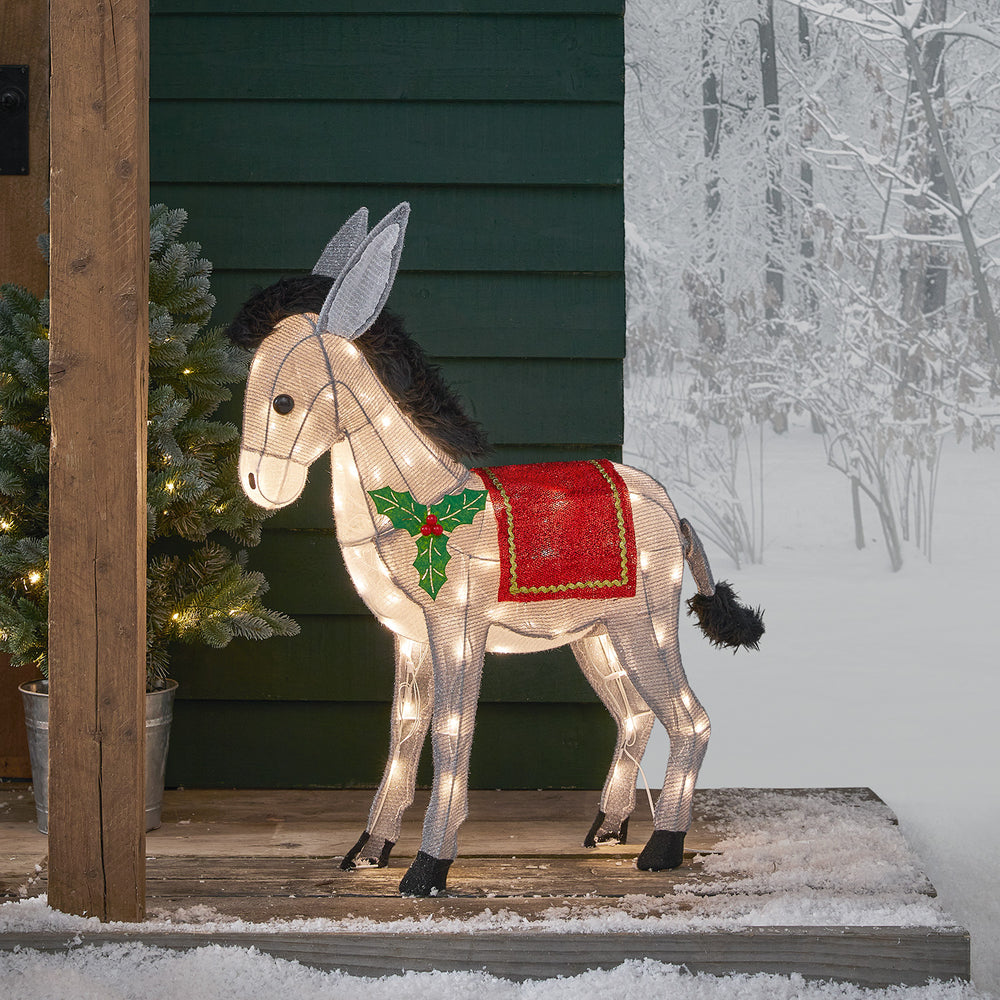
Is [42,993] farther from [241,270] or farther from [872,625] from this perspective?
[872,625]

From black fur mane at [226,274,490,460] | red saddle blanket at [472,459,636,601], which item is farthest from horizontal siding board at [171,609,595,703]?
black fur mane at [226,274,490,460]

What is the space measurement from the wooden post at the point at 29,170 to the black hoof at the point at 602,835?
6.06 ft

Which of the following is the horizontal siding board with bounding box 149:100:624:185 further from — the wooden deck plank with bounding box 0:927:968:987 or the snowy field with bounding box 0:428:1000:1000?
the wooden deck plank with bounding box 0:927:968:987

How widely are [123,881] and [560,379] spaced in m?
1.52

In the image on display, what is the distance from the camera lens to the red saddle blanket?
2236 millimetres

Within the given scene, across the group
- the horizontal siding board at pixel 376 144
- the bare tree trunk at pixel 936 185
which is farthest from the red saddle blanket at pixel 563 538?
the bare tree trunk at pixel 936 185

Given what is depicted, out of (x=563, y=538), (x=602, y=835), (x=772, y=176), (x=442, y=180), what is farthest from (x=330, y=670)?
(x=772, y=176)

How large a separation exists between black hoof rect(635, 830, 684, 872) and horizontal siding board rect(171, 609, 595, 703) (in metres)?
0.65

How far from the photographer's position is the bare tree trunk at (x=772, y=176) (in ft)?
10.8

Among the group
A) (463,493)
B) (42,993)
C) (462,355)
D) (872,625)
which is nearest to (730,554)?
(872,625)

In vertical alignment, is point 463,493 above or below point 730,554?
above

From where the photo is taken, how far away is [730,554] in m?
3.38

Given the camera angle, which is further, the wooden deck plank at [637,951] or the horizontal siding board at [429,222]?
the horizontal siding board at [429,222]

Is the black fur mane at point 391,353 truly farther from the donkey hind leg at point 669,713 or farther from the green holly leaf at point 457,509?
the donkey hind leg at point 669,713
